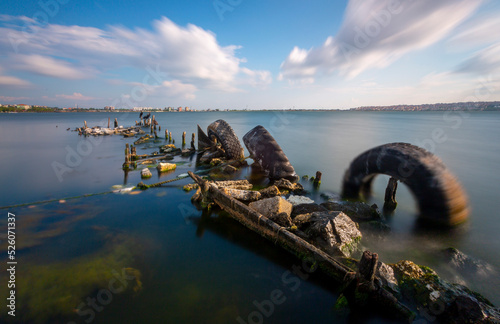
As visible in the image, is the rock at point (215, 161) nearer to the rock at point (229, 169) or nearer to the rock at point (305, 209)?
the rock at point (229, 169)

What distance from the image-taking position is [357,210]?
27.0 feet

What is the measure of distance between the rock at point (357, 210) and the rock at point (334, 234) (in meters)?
1.61

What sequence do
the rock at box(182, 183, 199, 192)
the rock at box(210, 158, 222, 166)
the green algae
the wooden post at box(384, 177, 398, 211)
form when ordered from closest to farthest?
the green algae < the wooden post at box(384, 177, 398, 211) < the rock at box(182, 183, 199, 192) < the rock at box(210, 158, 222, 166)

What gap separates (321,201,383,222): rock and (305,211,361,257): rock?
1.61 metres

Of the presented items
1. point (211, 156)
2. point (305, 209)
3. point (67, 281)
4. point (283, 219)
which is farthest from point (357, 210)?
point (211, 156)

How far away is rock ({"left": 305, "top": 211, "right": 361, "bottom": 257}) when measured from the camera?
6.04m

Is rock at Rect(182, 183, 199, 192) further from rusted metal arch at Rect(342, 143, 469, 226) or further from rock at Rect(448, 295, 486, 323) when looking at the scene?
rock at Rect(448, 295, 486, 323)

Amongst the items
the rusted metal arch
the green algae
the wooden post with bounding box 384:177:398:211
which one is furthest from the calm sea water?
the rusted metal arch

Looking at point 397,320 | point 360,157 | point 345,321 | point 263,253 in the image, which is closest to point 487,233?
point 360,157

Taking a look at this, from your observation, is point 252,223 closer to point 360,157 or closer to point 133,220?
point 133,220

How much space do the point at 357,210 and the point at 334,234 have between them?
2739 mm

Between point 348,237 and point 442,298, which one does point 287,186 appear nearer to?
point 348,237

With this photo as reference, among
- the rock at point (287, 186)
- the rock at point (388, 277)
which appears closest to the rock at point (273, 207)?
the rock at point (287, 186)

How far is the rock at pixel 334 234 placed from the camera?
19.8 feet
